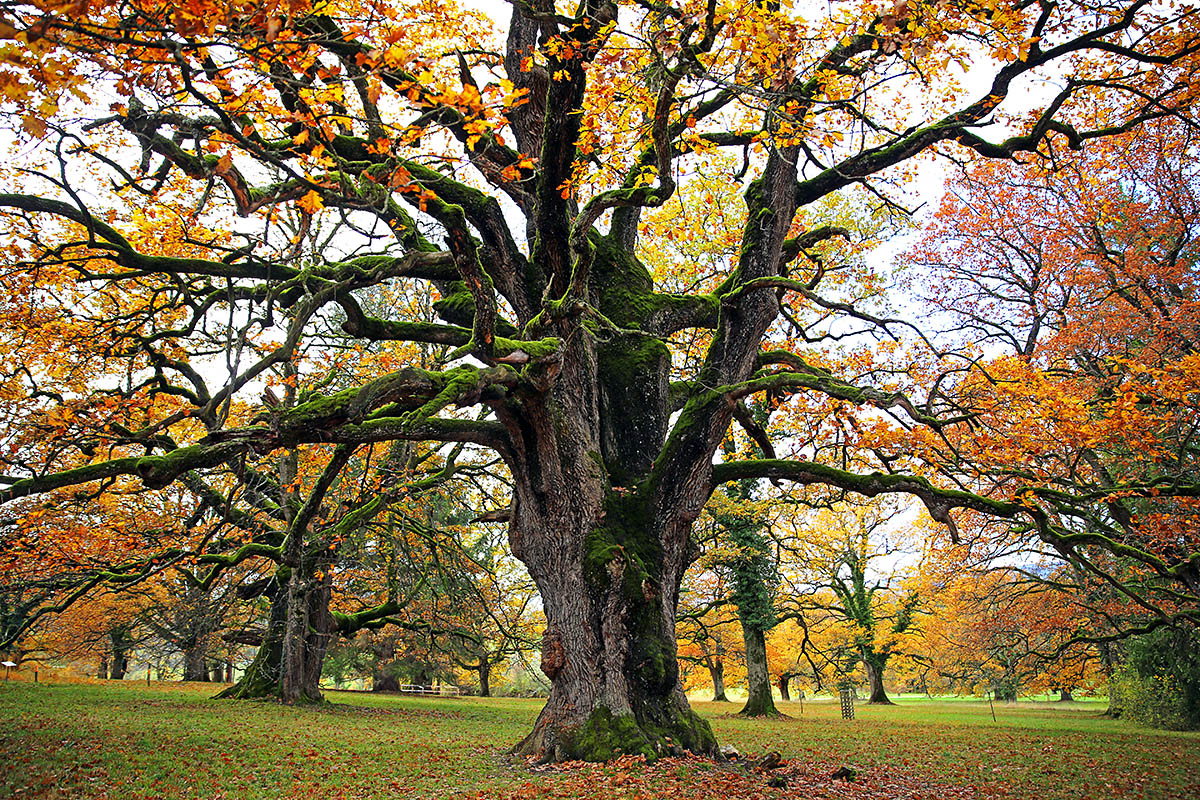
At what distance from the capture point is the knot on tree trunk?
26.9 ft

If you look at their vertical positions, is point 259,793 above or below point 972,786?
above

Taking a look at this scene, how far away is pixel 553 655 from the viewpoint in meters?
8.24

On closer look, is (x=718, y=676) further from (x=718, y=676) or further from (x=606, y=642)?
(x=606, y=642)

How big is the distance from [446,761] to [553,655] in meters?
2.24

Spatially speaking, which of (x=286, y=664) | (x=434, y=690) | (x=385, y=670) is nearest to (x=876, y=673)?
(x=434, y=690)

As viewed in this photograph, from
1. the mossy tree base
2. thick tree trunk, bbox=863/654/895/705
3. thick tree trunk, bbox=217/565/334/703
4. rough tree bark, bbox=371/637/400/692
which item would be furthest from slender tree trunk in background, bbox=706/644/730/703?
the mossy tree base

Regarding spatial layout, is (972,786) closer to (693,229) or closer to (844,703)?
(693,229)

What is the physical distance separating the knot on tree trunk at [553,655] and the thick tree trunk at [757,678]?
1361cm

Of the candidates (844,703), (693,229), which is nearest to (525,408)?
(693,229)

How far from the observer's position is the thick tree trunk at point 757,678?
2027cm

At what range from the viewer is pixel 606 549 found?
26.8ft

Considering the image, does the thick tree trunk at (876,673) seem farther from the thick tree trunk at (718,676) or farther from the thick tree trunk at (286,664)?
the thick tree trunk at (286,664)

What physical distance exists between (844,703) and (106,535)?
21.6m

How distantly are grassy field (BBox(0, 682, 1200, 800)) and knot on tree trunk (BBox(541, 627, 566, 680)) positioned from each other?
109 cm
